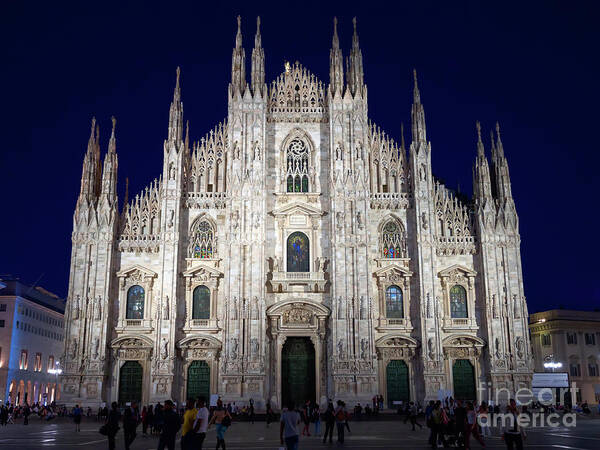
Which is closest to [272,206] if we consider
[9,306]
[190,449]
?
[190,449]

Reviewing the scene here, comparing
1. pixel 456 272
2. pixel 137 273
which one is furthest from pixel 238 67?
pixel 456 272

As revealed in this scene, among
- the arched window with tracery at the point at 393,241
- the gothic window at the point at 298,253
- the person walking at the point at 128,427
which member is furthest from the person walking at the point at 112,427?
the arched window with tracery at the point at 393,241

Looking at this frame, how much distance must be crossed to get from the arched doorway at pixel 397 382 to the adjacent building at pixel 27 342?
108 feet

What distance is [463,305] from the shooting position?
137ft

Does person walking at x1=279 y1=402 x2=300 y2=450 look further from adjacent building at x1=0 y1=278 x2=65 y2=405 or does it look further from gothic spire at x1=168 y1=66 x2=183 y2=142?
Result: adjacent building at x1=0 y1=278 x2=65 y2=405

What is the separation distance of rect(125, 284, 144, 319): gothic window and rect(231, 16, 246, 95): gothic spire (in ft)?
48.1

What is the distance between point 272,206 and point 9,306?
3702cm

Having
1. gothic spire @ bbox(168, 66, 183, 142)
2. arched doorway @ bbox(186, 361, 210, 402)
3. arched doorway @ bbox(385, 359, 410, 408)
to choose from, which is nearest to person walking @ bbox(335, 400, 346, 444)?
arched doorway @ bbox(385, 359, 410, 408)

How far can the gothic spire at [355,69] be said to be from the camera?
1756 inches

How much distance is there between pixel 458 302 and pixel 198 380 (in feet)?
56.2

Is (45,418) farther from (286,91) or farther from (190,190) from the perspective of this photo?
(286,91)

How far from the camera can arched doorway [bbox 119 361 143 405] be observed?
39.8 m

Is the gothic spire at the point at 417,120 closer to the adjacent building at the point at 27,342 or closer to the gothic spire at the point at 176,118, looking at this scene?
the gothic spire at the point at 176,118

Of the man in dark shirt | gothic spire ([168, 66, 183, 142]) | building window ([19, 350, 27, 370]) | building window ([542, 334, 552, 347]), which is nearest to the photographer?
the man in dark shirt
